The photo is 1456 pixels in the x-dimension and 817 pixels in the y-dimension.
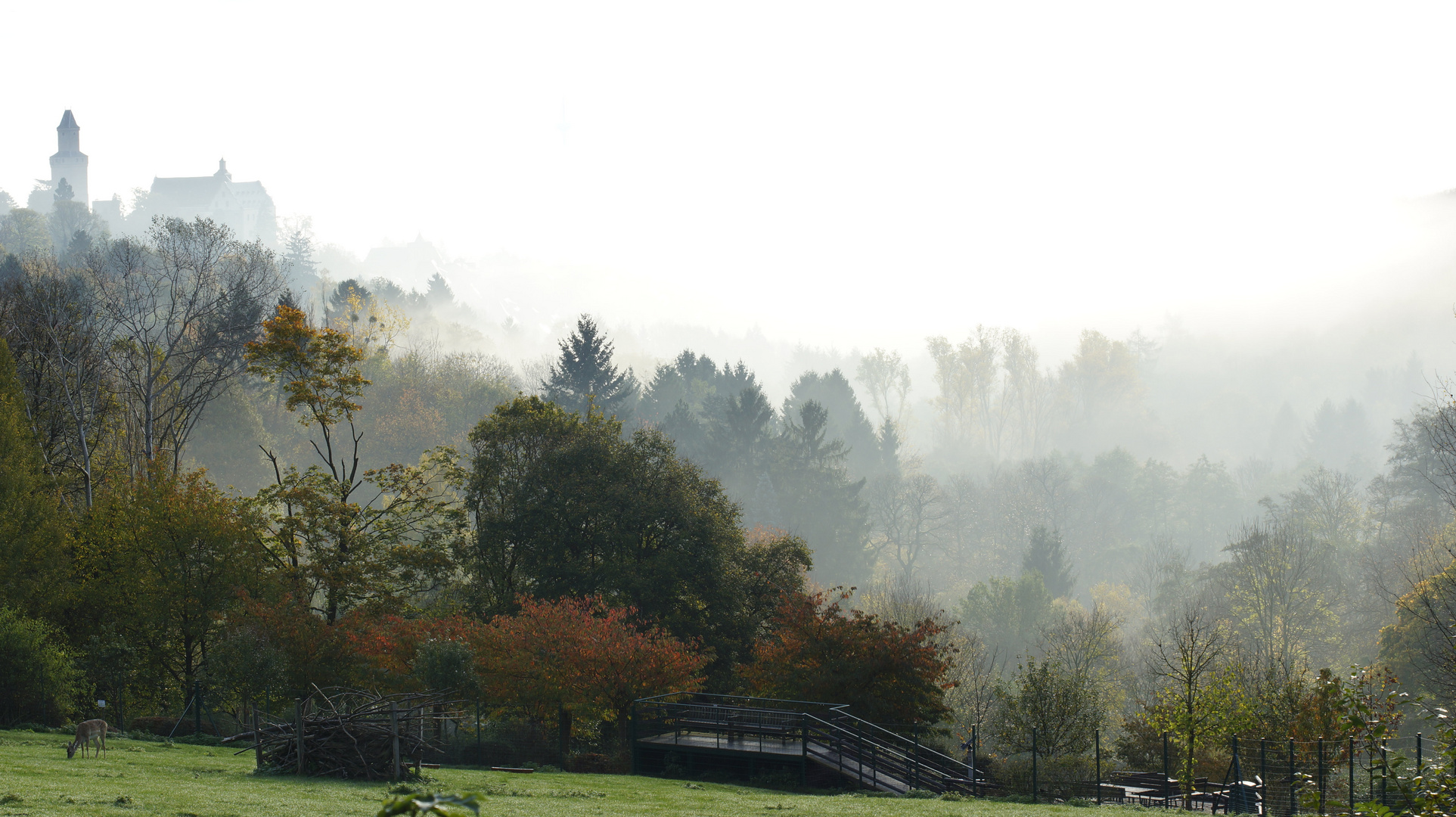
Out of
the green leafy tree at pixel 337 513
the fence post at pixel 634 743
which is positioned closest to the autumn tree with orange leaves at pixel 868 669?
the fence post at pixel 634 743

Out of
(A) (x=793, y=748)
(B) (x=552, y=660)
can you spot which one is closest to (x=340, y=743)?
(B) (x=552, y=660)

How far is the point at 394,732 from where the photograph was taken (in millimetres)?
17109

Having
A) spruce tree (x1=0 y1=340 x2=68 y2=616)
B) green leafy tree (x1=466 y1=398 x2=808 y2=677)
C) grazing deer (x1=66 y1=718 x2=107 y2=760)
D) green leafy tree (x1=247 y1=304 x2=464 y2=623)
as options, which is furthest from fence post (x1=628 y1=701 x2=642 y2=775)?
spruce tree (x1=0 y1=340 x2=68 y2=616)

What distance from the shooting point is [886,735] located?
25.3m

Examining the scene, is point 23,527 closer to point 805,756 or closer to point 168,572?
point 168,572

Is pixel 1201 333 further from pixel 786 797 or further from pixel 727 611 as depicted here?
pixel 786 797

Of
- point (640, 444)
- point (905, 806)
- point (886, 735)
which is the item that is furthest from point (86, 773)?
point (640, 444)

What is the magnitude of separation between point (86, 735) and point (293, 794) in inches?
275

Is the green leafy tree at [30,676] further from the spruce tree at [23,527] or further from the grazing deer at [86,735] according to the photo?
the grazing deer at [86,735]

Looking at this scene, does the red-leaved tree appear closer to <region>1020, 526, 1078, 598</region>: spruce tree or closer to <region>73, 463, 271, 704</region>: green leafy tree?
Result: <region>73, 463, 271, 704</region>: green leafy tree

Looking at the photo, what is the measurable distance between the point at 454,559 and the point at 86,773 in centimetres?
2106

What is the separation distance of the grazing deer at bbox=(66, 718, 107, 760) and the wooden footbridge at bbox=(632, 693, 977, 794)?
1155 centimetres

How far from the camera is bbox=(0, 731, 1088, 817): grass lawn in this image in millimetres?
12993

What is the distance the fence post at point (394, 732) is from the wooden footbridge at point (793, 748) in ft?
23.8
